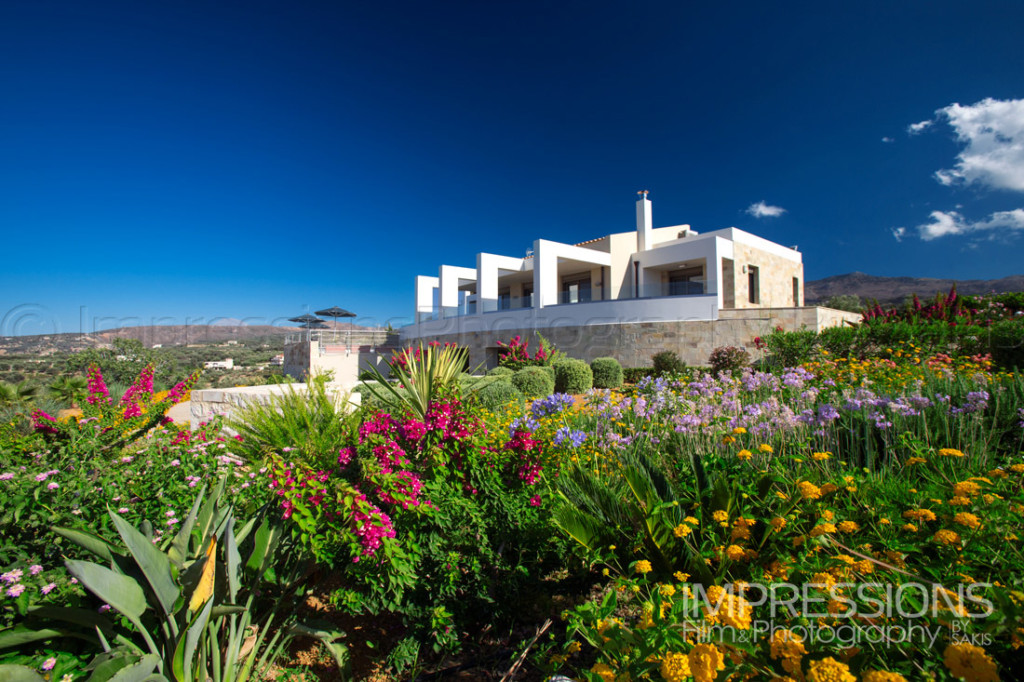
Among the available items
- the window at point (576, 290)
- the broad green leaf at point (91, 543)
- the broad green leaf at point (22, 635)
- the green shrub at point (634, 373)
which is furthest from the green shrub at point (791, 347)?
the window at point (576, 290)

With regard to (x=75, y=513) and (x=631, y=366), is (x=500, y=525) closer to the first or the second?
(x=75, y=513)

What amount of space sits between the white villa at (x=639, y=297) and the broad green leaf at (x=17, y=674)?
1497cm

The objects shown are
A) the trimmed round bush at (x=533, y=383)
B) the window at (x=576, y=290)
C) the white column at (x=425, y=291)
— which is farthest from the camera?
the white column at (x=425, y=291)

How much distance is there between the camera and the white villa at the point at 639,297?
570 inches

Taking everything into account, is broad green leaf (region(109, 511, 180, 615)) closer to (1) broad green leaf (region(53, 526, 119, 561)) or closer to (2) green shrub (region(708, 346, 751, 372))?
(1) broad green leaf (region(53, 526, 119, 561))

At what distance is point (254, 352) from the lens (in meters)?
26.9

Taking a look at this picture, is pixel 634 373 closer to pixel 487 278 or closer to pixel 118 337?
pixel 487 278

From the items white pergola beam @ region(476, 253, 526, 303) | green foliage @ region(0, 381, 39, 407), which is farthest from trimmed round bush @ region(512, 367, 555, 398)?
white pergola beam @ region(476, 253, 526, 303)

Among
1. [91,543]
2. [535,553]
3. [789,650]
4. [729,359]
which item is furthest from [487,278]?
[789,650]

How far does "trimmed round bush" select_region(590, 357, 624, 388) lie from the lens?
42.4 feet

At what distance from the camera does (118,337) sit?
15195 mm

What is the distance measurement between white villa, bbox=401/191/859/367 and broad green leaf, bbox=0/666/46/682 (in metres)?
15.0

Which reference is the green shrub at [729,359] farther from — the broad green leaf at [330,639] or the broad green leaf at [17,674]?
the broad green leaf at [17,674]

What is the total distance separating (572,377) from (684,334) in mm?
4910
